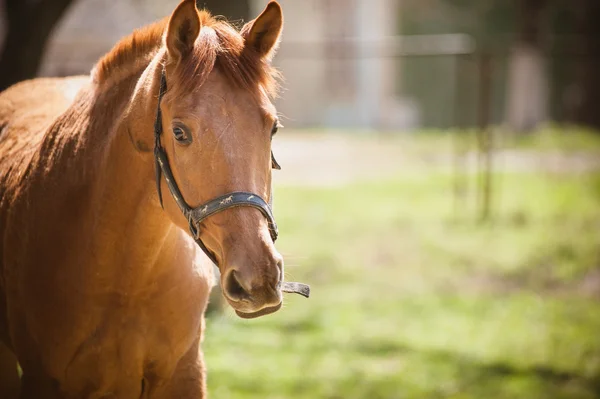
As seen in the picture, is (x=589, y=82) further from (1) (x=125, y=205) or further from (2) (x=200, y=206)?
(2) (x=200, y=206)

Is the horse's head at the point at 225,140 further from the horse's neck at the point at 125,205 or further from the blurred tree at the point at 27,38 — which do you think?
the blurred tree at the point at 27,38

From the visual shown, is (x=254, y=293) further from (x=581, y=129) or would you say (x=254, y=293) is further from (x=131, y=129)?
(x=581, y=129)

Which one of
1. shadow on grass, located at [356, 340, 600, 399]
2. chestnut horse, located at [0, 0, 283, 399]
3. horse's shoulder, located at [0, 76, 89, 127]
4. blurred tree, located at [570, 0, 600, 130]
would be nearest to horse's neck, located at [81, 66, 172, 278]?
chestnut horse, located at [0, 0, 283, 399]

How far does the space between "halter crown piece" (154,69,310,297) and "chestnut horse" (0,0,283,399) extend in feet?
0.04

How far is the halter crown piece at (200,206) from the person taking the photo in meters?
2.13

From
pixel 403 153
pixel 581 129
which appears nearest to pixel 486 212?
pixel 403 153

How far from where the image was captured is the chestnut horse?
7.31ft

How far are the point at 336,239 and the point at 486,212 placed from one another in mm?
2409

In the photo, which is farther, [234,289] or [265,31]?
[265,31]

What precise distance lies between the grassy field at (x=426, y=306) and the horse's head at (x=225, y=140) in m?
0.87

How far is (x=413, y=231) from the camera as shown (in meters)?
9.77

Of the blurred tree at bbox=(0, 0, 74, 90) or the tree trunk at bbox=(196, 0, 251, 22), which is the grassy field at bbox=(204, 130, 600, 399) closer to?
the tree trunk at bbox=(196, 0, 251, 22)

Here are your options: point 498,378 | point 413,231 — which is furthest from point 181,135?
point 413,231

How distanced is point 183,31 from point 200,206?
23.3 inches
